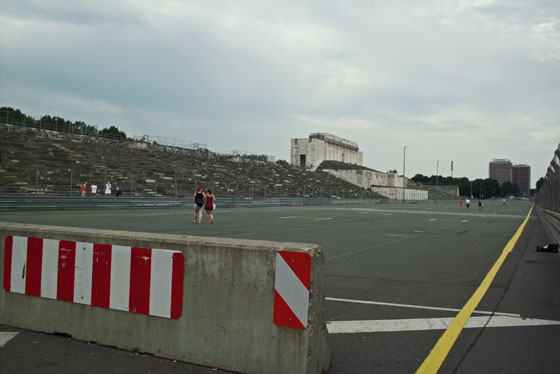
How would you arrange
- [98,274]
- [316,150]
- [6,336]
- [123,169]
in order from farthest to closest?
1. [316,150]
2. [123,169]
3. [6,336]
4. [98,274]

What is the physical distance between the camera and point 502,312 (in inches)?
256

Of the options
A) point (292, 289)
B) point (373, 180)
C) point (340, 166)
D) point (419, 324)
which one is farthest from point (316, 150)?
point (292, 289)

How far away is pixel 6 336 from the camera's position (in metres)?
5.17

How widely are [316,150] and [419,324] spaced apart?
106619mm

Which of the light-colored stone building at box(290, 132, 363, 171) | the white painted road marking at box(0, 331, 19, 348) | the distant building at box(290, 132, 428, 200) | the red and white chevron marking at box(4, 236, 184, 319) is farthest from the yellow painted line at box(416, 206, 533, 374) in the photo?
the light-colored stone building at box(290, 132, 363, 171)

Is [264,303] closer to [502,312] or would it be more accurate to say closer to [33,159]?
[502,312]

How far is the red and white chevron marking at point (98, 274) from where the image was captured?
466 cm

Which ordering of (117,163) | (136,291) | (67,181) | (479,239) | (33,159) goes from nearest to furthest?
(136,291) → (479,239) → (67,181) → (33,159) → (117,163)

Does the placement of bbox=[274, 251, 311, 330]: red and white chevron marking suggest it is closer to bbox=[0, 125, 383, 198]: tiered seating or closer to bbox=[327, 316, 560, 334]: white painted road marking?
bbox=[327, 316, 560, 334]: white painted road marking

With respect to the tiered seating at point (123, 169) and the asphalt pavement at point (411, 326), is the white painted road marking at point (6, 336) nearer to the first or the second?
the asphalt pavement at point (411, 326)

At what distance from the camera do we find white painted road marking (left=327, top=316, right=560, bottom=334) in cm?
566

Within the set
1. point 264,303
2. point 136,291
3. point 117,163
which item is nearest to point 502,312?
point 264,303

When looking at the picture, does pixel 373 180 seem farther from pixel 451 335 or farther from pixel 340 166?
pixel 451 335

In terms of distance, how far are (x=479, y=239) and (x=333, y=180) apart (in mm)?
68639
